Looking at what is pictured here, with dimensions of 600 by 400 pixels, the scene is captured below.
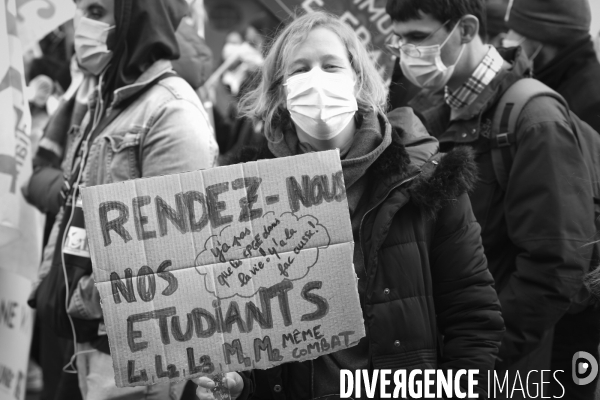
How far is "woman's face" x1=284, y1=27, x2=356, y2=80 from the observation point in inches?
101

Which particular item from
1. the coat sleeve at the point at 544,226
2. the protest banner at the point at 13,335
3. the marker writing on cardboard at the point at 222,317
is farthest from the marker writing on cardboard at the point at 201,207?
the protest banner at the point at 13,335

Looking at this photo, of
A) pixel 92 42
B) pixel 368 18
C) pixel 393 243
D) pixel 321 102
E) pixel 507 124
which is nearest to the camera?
pixel 393 243

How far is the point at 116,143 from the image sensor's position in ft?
10.2

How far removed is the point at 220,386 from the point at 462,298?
0.81 meters

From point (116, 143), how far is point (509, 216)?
1.64 metres

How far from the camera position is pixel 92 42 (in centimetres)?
341

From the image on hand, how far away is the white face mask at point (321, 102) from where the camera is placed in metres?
2.47

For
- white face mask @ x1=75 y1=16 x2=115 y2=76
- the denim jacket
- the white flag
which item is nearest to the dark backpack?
the denim jacket

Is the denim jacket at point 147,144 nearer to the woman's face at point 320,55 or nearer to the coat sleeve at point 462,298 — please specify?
the woman's face at point 320,55

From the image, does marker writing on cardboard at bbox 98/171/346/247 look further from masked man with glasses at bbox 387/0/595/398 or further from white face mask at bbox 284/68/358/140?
masked man with glasses at bbox 387/0/595/398

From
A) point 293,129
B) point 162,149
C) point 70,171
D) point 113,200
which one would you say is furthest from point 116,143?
point 113,200

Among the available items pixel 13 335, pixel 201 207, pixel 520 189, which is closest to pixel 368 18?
pixel 520 189

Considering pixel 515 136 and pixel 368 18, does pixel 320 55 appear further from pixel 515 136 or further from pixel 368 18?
pixel 368 18

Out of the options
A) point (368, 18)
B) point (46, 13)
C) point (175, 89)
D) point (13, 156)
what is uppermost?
point (46, 13)
